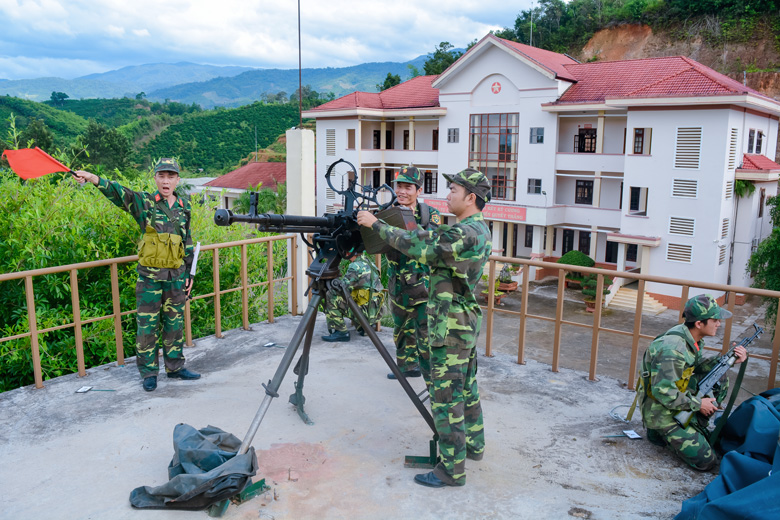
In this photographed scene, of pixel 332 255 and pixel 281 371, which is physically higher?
pixel 332 255

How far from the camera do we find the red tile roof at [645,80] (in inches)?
792

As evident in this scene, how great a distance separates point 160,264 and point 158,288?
22 centimetres

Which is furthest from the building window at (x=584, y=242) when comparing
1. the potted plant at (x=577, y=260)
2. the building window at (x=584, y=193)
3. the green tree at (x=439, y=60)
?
the green tree at (x=439, y=60)

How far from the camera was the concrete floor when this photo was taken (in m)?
3.32

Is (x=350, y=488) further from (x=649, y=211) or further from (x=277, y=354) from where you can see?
(x=649, y=211)

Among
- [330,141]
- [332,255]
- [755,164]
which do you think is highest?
[330,141]

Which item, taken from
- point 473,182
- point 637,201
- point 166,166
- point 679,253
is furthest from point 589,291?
point 473,182

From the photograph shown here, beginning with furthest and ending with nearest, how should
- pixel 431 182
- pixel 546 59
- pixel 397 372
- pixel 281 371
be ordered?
pixel 431 182 < pixel 546 59 < pixel 397 372 < pixel 281 371

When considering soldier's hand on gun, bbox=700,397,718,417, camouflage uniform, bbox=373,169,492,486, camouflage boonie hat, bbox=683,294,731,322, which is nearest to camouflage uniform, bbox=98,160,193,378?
camouflage uniform, bbox=373,169,492,486

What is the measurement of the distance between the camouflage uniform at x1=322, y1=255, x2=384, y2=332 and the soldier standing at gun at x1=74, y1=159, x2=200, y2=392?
149 centimetres

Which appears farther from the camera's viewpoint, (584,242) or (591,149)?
(584,242)

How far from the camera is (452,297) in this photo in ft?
11.3

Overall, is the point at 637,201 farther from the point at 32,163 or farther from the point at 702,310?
the point at 32,163

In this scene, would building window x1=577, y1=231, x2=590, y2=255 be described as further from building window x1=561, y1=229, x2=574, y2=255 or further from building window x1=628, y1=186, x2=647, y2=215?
building window x1=628, y1=186, x2=647, y2=215
